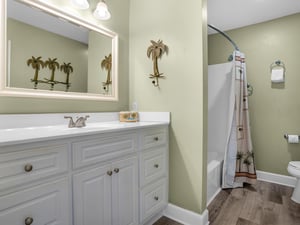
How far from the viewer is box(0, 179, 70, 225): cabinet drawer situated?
71 centimetres

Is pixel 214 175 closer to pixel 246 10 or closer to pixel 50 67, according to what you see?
pixel 50 67

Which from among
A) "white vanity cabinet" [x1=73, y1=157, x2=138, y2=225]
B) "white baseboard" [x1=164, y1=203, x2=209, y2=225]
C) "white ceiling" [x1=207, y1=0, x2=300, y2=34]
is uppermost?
"white ceiling" [x1=207, y1=0, x2=300, y2=34]

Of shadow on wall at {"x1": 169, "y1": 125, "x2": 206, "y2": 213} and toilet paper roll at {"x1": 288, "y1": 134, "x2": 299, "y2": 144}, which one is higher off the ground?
toilet paper roll at {"x1": 288, "y1": 134, "x2": 299, "y2": 144}

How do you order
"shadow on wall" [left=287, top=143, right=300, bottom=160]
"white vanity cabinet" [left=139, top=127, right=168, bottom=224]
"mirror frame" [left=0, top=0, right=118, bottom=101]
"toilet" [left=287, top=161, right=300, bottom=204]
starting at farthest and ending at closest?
"shadow on wall" [left=287, top=143, right=300, bottom=160] < "toilet" [left=287, top=161, right=300, bottom=204] < "white vanity cabinet" [left=139, top=127, right=168, bottom=224] < "mirror frame" [left=0, top=0, right=118, bottom=101]

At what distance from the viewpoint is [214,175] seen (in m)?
2.05

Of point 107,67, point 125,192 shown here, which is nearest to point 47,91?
point 107,67

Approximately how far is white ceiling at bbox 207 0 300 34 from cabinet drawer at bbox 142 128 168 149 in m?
1.81

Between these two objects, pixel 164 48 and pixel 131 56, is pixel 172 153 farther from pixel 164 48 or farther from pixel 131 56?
pixel 131 56

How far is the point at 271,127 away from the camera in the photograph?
2.51 metres

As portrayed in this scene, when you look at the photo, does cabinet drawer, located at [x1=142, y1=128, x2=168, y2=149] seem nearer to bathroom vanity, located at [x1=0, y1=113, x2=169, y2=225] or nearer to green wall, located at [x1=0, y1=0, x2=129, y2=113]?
bathroom vanity, located at [x1=0, y1=113, x2=169, y2=225]

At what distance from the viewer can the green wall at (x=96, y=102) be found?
3.90 feet

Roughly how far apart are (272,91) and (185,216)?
2.16 m

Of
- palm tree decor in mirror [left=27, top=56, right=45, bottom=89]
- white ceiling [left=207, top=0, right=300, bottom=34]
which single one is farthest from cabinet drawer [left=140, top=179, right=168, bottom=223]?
white ceiling [left=207, top=0, right=300, bottom=34]

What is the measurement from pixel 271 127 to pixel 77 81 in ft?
8.83
